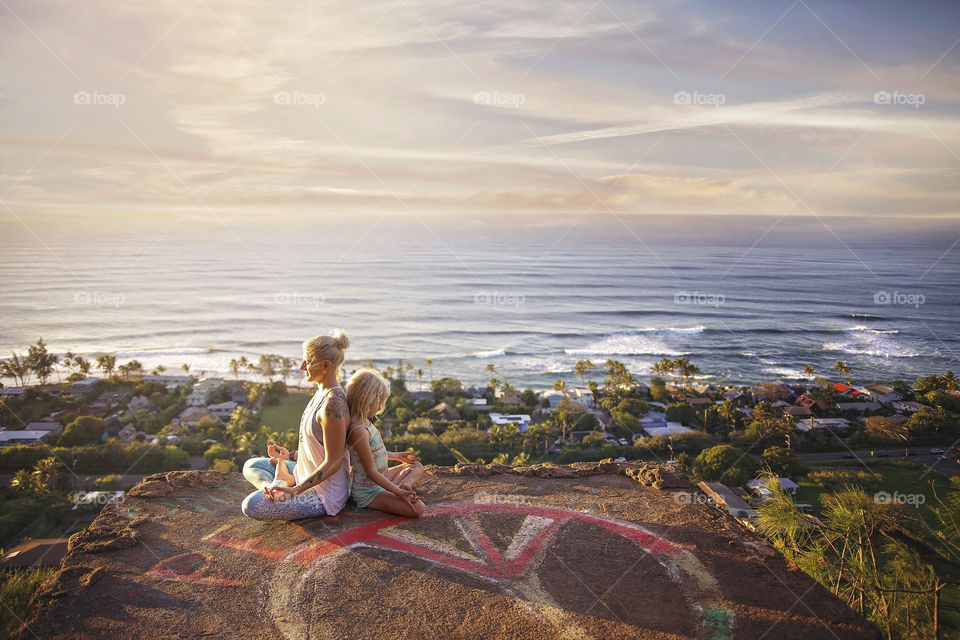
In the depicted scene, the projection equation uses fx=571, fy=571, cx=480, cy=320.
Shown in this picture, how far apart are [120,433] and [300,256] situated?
2587 inches

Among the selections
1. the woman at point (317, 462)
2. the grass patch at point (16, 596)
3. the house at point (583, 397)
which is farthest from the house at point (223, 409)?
the woman at point (317, 462)

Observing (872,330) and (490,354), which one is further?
(872,330)

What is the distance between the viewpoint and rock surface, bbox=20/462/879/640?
459 cm

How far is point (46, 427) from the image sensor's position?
23156 millimetres

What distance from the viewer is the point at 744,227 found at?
Answer: 125m

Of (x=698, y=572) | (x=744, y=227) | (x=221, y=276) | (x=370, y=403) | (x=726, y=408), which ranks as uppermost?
(x=744, y=227)

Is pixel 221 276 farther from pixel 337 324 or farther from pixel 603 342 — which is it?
pixel 603 342

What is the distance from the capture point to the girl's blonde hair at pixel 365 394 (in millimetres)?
5668

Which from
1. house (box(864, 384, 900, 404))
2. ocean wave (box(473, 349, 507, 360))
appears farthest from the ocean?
house (box(864, 384, 900, 404))

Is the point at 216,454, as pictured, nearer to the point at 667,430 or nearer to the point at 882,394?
the point at 667,430

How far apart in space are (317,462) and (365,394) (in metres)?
0.91

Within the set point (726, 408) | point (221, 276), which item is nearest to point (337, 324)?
point (221, 276)

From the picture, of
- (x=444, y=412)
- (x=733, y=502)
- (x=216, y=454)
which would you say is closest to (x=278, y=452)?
(x=733, y=502)

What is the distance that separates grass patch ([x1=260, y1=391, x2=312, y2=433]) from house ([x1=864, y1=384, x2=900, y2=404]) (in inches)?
1078
